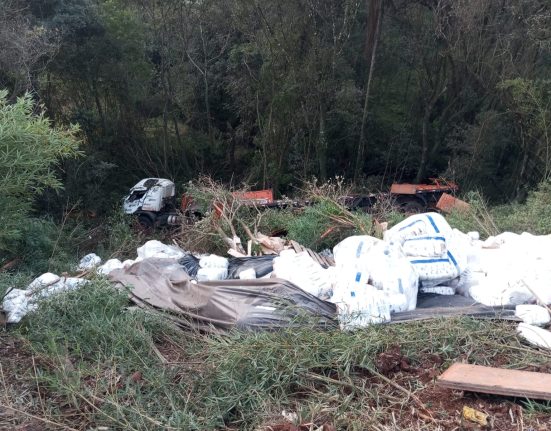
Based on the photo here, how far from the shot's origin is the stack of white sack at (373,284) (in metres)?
4.71

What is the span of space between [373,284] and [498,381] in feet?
5.69

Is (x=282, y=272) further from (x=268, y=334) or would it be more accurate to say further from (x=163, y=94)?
(x=163, y=94)

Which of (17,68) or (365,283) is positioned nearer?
(365,283)

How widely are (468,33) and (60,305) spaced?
11.4 m

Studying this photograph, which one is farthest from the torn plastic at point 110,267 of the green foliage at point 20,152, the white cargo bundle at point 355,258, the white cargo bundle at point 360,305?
the white cargo bundle at point 360,305

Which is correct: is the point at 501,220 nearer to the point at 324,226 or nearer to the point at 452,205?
the point at 452,205

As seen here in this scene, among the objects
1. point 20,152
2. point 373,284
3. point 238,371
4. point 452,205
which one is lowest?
point 452,205

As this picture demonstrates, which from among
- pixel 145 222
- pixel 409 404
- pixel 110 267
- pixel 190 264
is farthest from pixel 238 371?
pixel 145 222

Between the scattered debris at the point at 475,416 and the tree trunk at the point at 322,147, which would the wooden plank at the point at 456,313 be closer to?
the scattered debris at the point at 475,416

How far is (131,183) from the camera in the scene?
16281 mm

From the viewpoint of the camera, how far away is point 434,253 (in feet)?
17.7

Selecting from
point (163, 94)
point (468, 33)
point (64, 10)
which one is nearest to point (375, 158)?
point (468, 33)

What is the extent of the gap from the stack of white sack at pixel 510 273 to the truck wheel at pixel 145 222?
284 inches

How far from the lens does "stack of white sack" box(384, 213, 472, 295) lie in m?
5.36
